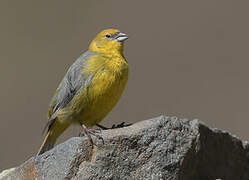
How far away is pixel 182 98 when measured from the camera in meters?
12.0

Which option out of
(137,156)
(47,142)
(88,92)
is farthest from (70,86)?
(137,156)

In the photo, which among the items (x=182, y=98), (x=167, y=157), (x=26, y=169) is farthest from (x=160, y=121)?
(x=182, y=98)

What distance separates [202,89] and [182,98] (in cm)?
37

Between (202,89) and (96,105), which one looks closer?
(96,105)

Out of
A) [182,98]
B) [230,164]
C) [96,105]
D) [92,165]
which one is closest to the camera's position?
[92,165]

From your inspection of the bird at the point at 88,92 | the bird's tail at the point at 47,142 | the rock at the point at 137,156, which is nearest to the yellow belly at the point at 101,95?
the bird at the point at 88,92

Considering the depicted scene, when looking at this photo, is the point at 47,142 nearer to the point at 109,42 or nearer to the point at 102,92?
the point at 102,92

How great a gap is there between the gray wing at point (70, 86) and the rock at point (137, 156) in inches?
44.9

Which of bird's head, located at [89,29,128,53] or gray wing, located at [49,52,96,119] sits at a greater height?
bird's head, located at [89,29,128,53]

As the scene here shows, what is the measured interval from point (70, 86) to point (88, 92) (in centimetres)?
26

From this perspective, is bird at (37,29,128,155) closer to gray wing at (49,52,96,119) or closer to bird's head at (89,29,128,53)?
gray wing at (49,52,96,119)

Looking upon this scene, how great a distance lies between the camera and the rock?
6.30 metres

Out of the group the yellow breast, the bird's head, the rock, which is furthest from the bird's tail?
the rock

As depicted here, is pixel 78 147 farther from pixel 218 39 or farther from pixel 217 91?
pixel 218 39
